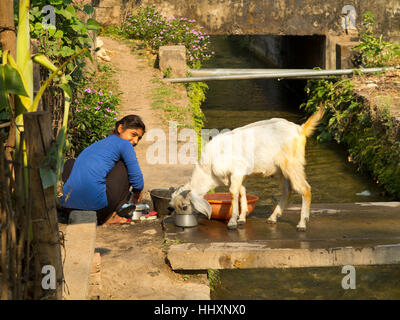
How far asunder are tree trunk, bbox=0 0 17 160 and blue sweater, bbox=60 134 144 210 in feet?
7.58

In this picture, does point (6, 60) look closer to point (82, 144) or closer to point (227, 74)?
point (82, 144)

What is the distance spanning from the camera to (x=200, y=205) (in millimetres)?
6547

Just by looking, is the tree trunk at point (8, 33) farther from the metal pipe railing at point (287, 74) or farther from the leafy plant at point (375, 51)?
the leafy plant at point (375, 51)

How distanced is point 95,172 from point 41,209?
2.84 m

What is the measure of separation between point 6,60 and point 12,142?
1.74 ft

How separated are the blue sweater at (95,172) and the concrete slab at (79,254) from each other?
97cm

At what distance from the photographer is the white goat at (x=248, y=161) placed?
6.69 meters

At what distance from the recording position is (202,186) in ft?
22.2

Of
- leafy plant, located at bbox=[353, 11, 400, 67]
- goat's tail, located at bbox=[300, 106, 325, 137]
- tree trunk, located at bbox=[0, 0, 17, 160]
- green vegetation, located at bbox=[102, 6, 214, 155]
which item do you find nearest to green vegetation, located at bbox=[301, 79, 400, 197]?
leafy plant, located at bbox=[353, 11, 400, 67]

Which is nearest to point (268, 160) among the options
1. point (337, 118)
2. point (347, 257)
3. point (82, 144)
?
point (347, 257)

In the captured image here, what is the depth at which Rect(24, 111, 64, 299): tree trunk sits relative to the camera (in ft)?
12.2

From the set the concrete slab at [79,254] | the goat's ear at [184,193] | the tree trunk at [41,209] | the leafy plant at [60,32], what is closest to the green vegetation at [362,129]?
the goat's ear at [184,193]

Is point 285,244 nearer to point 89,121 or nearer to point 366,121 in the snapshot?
point 89,121

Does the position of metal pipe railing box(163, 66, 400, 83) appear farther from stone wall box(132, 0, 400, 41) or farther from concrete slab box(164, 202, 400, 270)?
concrete slab box(164, 202, 400, 270)
